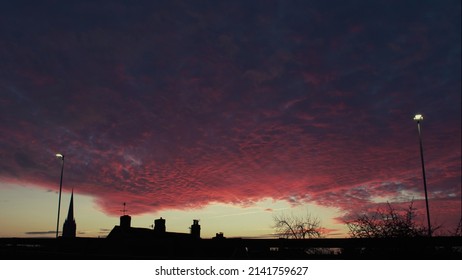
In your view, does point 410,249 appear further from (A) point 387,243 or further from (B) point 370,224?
(B) point 370,224

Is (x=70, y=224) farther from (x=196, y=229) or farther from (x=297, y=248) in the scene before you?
(x=297, y=248)

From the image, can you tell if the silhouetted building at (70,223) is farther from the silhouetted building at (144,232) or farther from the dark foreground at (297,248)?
the dark foreground at (297,248)

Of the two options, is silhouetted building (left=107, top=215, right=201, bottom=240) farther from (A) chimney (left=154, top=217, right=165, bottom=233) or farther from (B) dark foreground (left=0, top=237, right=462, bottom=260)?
(B) dark foreground (left=0, top=237, right=462, bottom=260)

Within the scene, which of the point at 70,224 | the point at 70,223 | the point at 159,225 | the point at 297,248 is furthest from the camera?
the point at 70,223

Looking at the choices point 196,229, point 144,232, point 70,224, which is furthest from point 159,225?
point 70,224

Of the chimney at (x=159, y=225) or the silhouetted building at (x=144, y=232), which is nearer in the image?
the silhouetted building at (x=144, y=232)

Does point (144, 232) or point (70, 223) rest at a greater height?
point (70, 223)

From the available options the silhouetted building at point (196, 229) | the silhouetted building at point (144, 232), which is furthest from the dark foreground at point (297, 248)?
the silhouetted building at point (196, 229)

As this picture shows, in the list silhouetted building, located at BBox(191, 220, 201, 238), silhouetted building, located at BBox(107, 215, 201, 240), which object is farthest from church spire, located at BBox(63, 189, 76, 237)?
silhouetted building, located at BBox(191, 220, 201, 238)
